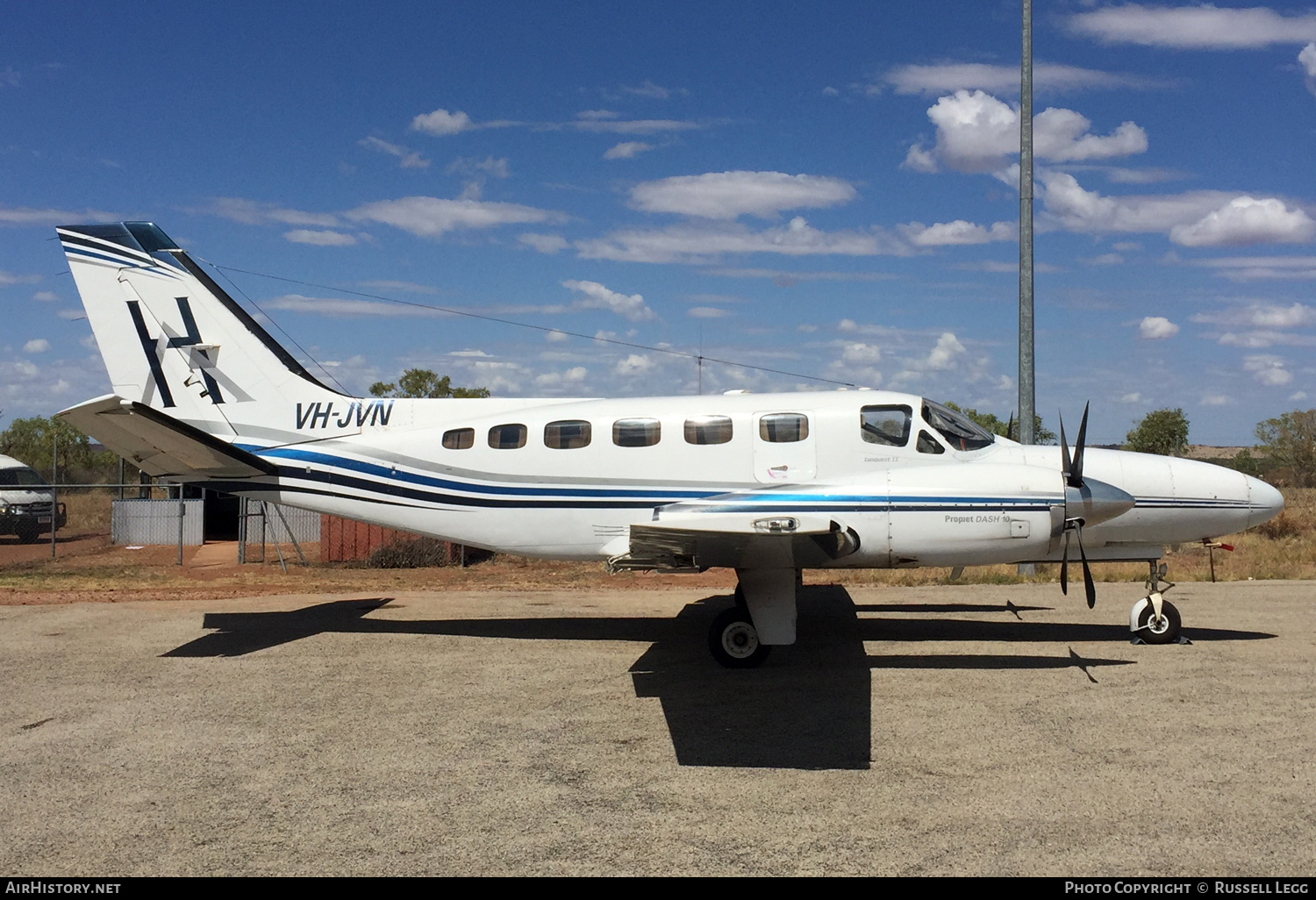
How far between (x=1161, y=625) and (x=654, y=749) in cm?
704

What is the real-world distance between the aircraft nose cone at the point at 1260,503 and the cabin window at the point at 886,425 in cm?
418

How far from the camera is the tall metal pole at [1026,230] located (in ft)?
60.7

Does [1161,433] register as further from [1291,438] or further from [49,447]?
[49,447]

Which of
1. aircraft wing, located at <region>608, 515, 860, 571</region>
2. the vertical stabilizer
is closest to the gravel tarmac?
aircraft wing, located at <region>608, 515, 860, 571</region>

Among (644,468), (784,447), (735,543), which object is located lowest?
(735,543)

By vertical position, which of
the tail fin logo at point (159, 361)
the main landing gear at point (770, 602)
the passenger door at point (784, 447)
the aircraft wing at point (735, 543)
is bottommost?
the main landing gear at point (770, 602)

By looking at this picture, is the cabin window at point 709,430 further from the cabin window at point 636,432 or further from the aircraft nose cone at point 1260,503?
the aircraft nose cone at point 1260,503

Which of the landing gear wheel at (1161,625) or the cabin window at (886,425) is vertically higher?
the cabin window at (886,425)

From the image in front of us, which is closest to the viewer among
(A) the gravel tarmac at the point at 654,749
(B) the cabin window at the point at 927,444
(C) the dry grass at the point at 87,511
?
(A) the gravel tarmac at the point at 654,749

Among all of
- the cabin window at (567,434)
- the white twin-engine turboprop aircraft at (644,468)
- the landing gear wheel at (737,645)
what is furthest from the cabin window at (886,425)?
the cabin window at (567,434)

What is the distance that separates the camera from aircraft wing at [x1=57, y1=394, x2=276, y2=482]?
35.9 ft

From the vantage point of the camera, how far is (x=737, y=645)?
10.5 meters

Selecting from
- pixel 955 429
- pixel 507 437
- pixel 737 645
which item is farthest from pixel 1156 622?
pixel 507 437

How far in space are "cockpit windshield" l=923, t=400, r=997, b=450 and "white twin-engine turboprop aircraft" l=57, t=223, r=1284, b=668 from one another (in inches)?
1.3
